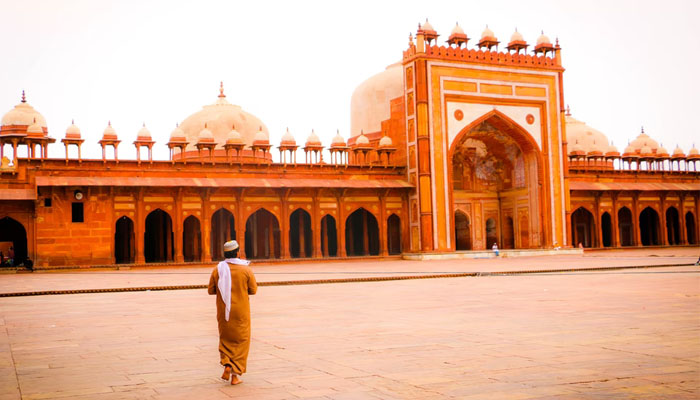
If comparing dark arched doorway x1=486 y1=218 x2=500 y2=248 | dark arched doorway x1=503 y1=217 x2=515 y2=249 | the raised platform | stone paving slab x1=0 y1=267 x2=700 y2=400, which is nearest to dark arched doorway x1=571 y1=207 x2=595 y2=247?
dark arched doorway x1=503 y1=217 x2=515 y2=249

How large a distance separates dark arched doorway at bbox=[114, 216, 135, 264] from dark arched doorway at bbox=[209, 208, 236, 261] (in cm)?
312

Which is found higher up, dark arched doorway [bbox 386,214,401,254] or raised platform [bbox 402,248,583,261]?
dark arched doorway [bbox 386,214,401,254]

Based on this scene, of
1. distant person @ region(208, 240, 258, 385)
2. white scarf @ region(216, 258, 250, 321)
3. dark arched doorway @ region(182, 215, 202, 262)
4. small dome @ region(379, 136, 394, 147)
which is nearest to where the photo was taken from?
distant person @ region(208, 240, 258, 385)

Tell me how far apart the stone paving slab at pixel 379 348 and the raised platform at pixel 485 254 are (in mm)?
16160

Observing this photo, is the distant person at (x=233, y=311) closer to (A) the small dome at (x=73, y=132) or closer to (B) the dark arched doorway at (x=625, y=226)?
(A) the small dome at (x=73, y=132)

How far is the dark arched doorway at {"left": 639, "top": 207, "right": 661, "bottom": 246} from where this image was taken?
3697 centimetres

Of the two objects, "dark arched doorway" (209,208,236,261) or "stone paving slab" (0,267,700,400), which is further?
"dark arched doorway" (209,208,236,261)

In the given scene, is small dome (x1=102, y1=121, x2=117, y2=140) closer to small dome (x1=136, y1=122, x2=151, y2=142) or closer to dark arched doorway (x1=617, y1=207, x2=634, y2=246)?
small dome (x1=136, y1=122, x2=151, y2=142)

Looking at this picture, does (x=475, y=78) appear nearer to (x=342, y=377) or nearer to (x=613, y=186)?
(x=613, y=186)

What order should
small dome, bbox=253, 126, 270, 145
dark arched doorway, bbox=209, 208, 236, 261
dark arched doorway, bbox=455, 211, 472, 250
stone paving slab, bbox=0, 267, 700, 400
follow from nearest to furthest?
stone paving slab, bbox=0, 267, 700, 400
dark arched doorway, bbox=209, 208, 236, 261
small dome, bbox=253, 126, 270, 145
dark arched doorway, bbox=455, 211, 472, 250

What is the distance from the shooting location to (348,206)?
28750mm

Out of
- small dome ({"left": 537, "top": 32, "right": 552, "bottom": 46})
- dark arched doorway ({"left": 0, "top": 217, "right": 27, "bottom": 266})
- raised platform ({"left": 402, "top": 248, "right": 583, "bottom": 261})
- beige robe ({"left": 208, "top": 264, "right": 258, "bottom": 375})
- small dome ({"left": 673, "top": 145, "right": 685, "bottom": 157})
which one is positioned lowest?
raised platform ({"left": 402, "top": 248, "right": 583, "bottom": 261})

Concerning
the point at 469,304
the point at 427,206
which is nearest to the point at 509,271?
the point at 469,304

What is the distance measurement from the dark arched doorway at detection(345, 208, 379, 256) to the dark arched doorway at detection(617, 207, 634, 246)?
1337cm
